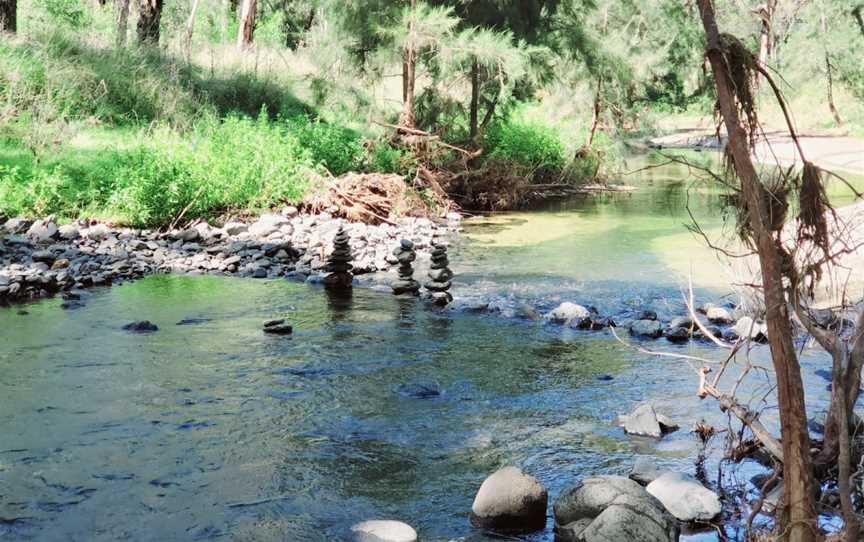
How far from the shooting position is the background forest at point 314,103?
42.0ft

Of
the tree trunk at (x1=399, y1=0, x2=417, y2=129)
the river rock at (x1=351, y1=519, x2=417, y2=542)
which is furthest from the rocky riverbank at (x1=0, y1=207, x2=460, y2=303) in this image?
the river rock at (x1=351, y1=519, x2=417, y2=542)

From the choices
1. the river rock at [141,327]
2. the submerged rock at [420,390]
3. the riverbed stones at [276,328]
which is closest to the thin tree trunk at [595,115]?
the riverbed stones at [276,328]

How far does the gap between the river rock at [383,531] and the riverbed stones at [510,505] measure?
1.43ft

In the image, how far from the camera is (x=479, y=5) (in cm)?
1758

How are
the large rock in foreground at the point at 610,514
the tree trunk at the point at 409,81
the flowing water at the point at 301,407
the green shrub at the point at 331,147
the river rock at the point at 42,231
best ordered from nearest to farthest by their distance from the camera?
the large rock in foreground at the point at 610,514
the flowing water at the point at 301,407
the river rock at the point at 42,231
the green shrub at the point at 331,147
the tree trunk at the point at 409,81

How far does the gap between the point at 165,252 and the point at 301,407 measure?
5812mm

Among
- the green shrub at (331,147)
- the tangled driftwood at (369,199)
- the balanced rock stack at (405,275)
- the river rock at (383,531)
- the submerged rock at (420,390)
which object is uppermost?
the green shrub at (331,147)

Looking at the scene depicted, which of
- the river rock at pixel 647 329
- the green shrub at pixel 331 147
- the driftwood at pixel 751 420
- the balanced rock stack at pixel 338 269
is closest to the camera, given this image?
the driftwood at pixel 751 420

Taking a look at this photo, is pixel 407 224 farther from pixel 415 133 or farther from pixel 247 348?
pixel 247 348

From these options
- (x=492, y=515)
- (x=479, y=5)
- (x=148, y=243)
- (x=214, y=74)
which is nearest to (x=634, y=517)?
(x=492, y=515)

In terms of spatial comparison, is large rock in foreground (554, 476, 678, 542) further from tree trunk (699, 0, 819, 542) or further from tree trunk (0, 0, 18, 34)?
tree trunk (0, 0, 18, 34)

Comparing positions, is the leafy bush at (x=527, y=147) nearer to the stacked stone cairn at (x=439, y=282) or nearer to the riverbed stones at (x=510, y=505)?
the stacked stone cairn at (x=439, y=282)

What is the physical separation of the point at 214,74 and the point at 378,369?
46.8 feet

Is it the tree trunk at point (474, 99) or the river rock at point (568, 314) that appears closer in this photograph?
the river rock at point (568, 314)
